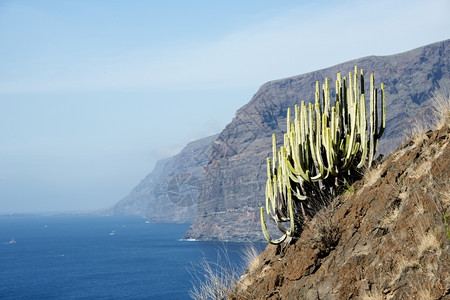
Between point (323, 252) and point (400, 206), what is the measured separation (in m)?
1.47

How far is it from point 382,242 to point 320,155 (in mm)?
2306

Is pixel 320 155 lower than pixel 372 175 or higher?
higher

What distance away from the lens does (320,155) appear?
8.85 m

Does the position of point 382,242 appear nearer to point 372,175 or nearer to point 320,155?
point 372,175

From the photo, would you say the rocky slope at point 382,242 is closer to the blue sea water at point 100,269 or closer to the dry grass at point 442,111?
the dry grass at point 442,111

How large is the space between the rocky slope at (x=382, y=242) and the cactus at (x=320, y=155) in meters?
0.44

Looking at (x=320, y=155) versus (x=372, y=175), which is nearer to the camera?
(x=372, y=175)

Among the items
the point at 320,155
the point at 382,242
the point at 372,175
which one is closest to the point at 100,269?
the point at 320,155

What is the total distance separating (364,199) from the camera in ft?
26.3

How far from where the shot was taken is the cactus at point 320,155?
8.91 m

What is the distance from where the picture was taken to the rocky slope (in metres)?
6.11

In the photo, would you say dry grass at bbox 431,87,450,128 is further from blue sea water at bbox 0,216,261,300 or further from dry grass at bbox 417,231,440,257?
blue sea water at bbox 0,216,261,300

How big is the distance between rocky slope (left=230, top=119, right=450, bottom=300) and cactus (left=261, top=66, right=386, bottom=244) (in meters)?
0.44

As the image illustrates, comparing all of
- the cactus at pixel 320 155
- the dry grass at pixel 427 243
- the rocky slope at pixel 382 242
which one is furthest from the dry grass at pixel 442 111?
the dry grass at pixel 427 243
